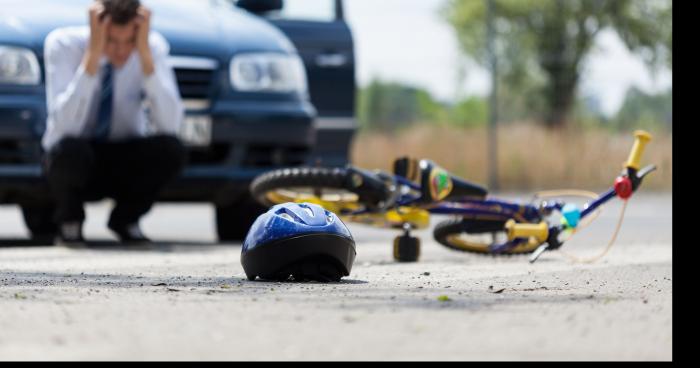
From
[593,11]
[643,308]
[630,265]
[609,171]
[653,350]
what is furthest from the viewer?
[593,11]

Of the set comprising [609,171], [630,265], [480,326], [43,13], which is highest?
[43,13]

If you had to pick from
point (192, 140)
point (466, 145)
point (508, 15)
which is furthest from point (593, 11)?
point (192, 140)

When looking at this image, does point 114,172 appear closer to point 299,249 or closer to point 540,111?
point 299,249

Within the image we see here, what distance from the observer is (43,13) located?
34.9 feet

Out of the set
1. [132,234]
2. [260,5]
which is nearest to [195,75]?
[260,5]

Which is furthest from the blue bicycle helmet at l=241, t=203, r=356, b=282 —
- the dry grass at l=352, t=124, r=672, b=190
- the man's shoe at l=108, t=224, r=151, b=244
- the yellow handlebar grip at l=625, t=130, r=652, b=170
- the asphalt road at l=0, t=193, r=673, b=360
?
the dry grass at l=352, t=124, r=672, b=190

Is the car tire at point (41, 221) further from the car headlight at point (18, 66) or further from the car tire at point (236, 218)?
the car headlight at point (18, 66)

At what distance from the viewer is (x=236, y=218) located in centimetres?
1174

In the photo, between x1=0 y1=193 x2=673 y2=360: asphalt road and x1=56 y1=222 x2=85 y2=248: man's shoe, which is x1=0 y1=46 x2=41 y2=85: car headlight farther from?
x1=0 y1=193 x2=673 y2=360: asphalt road

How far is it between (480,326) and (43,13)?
19.9 feet

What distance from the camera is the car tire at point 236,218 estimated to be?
11634mm

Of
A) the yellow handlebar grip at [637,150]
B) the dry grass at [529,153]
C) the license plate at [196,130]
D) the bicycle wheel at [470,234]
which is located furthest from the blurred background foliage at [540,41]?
the yellow handlebar grip at [637,150]

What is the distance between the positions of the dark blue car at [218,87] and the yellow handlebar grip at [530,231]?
8.02 feet
